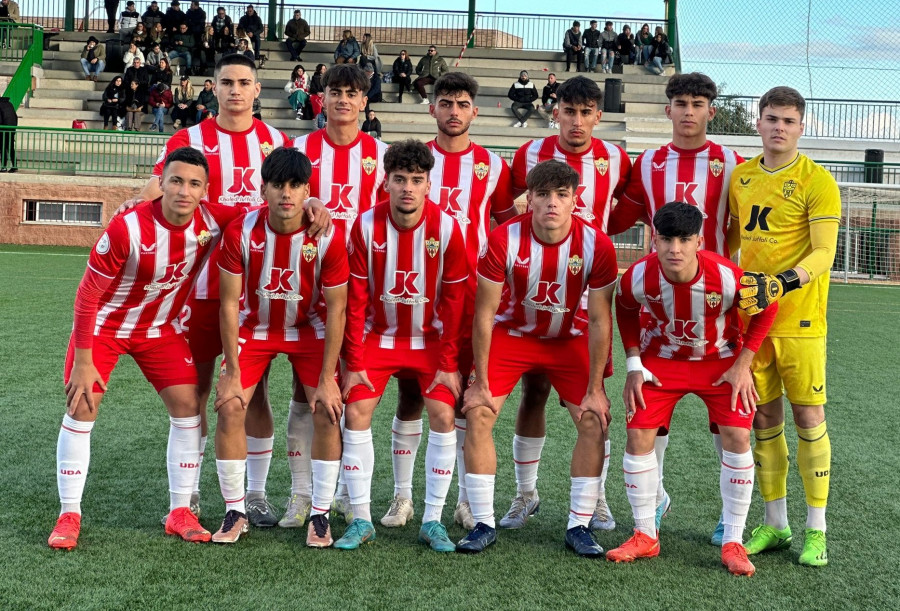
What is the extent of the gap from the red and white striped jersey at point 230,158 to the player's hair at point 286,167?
0.62 meters

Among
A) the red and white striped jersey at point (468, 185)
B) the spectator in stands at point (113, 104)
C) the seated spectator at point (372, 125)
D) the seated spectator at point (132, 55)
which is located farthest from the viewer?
the seated spectator at point (132, 55)

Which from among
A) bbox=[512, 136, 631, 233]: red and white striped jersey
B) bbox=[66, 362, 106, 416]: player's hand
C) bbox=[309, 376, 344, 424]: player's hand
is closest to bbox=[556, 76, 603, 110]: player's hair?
bbox=[512, 136, 631, 233]: red and white striped jersey

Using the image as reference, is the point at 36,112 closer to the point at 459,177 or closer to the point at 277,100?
the point at 277,100

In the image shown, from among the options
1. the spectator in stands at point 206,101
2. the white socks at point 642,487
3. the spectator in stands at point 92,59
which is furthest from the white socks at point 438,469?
the spectator in stands at point 92,59

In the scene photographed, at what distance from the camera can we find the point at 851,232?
17094 millimetres

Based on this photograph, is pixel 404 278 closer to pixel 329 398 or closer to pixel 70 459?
pixel 329 398

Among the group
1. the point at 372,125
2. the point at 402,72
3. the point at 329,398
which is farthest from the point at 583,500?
the point at 402,72

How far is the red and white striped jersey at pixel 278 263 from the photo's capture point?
4.09 metres

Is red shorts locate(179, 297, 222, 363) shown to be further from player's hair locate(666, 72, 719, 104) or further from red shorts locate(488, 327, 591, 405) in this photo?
player's hair locate(666, 72, 719, 104)

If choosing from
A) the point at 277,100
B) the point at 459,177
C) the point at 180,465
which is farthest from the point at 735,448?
the point at 277,100

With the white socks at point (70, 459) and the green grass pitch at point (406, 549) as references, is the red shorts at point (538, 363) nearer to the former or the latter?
the green grass pitch at point (406, 549)

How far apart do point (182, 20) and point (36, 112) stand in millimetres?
4185

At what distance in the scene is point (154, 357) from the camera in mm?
4191

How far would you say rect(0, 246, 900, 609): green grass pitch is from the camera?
3529 millimetres
